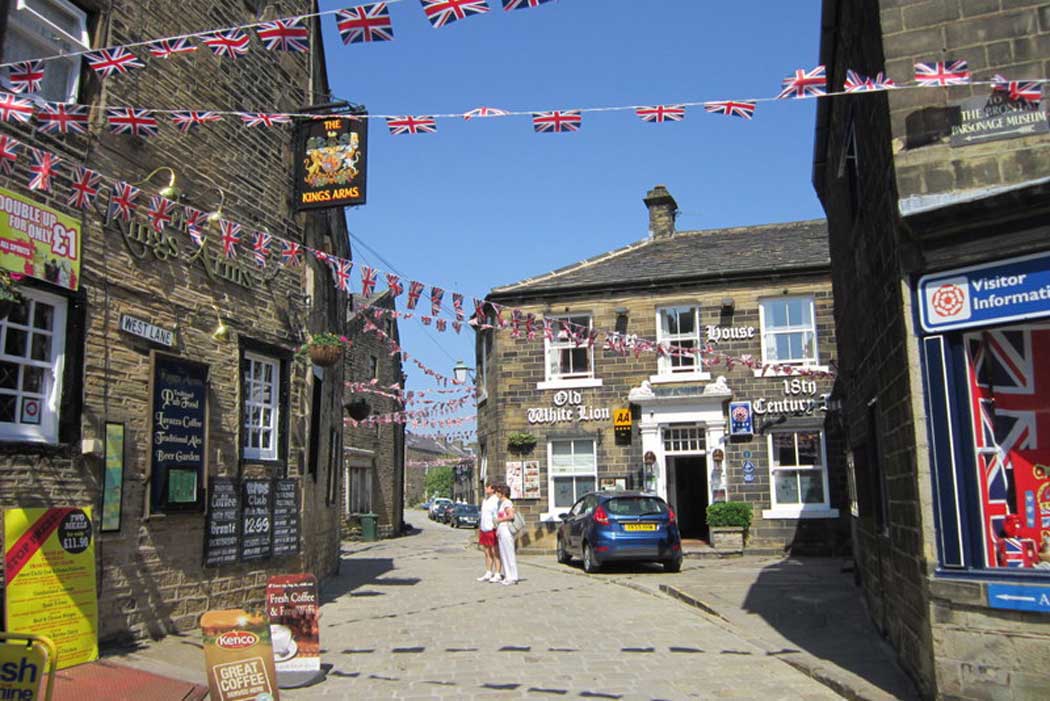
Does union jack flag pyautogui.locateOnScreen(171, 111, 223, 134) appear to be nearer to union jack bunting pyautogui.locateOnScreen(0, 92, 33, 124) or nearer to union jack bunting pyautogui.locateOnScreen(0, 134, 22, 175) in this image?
union jack bunting pyautogui.locateOnScreen(0, 134, 22, 175)

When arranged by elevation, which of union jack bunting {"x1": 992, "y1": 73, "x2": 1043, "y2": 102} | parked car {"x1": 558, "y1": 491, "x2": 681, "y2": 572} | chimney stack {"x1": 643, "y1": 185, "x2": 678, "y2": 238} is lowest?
parked car {"x1": 558, "y1": 491, "x2": 681, "y2": 572}

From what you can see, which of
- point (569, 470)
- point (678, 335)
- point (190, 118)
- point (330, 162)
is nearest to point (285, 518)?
point (330, 162)

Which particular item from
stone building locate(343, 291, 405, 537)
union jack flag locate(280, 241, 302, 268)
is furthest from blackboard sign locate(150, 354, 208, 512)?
stone building locate(343, 291, 405, 537)

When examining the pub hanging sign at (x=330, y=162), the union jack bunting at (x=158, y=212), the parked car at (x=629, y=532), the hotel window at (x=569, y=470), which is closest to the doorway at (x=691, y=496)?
the hotel window at (x=569, y=470)

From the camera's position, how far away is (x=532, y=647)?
28.1 feet

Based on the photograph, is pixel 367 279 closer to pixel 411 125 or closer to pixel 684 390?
pixel 411 125

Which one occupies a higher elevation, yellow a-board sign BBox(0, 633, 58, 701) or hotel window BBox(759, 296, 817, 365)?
hotel window BBox(759, 296, 817, 365)

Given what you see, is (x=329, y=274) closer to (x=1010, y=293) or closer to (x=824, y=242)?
(x=1010, y=293)

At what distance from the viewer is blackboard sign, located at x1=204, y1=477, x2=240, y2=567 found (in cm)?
944

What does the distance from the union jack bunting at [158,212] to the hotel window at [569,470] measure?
1392 cm

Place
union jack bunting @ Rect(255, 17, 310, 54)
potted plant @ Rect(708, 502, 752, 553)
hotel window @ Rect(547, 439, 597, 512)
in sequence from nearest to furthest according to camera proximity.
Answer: union jack bunting @ Rect(255, 17, 310, 54) → potted plant @ Rect(708, 502, 752, 553) → hotel window @ Rect(547, 439, 597, 512)

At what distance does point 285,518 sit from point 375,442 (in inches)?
842

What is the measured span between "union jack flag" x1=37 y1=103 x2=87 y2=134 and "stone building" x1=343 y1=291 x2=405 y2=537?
19941 millimetres

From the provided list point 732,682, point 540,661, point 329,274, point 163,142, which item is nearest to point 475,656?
point 540,661
